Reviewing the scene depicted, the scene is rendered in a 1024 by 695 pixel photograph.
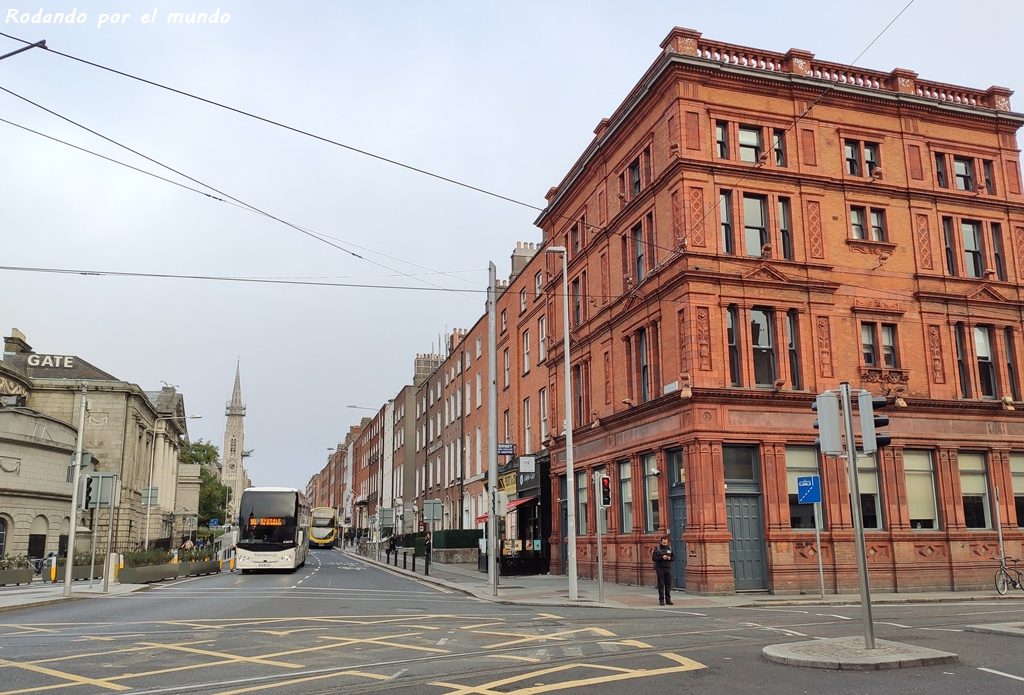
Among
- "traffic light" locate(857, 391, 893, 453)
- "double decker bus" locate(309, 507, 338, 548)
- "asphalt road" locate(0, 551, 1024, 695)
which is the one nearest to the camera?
"asphalt road" locate(0, 551, 1024, 695)

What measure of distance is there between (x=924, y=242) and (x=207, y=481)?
393 ft

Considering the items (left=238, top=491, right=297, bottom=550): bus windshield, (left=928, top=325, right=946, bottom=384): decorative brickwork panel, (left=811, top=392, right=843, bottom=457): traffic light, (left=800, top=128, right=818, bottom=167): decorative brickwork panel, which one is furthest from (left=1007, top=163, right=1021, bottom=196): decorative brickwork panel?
(left=238, top=491, right=297, bottom=550): bus windshield

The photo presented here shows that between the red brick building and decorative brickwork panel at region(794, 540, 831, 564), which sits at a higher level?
the red brick building

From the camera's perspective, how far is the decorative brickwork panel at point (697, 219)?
958 inches

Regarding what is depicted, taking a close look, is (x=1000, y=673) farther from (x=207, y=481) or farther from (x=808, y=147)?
(x=207, y=481)

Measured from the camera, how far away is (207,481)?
128 m

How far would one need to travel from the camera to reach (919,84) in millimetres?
28031

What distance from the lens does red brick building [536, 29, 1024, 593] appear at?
23422 millimetres

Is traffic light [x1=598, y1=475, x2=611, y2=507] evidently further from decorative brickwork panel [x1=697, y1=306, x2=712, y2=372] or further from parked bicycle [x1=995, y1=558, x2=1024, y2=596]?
parked bicycle [x1=995, y1=558, x2=1024, y2=596]

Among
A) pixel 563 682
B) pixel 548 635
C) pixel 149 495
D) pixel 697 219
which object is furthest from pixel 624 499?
pixel 563 682

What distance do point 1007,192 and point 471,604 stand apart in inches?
894

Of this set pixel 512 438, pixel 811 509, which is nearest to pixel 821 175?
pixel 811 509

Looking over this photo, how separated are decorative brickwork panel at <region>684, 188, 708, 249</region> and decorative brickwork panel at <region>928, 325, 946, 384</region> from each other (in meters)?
8.14

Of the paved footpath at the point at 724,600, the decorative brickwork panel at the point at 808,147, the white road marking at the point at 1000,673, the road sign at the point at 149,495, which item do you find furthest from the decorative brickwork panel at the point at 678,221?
the road sign at the point at 149,495
